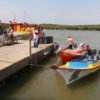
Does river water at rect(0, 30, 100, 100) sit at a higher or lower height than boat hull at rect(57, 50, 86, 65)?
lower

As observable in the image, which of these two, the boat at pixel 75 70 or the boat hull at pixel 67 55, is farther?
the boat hull at pixel 67 55

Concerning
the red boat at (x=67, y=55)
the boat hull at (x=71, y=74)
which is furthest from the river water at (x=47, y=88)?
the red boat at (x=67, y=55)

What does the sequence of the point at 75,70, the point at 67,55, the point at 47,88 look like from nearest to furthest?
the point at 75,70 < the point at 47,88 < the point at 67,55

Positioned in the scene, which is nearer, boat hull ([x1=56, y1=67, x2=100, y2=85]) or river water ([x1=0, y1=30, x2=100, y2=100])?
river water ([x1=0, y1=30, x2=100, y2=100])

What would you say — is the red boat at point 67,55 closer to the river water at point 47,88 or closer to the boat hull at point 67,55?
the boat hull at point 67,55

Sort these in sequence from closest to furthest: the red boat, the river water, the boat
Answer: the river water → the boat → the red boat

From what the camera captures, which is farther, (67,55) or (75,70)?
(67,55)

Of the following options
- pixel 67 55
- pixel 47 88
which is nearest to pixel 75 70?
pixel 47 88

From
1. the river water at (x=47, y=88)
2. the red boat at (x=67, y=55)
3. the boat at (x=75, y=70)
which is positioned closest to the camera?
the river water at (x=47, y=88)

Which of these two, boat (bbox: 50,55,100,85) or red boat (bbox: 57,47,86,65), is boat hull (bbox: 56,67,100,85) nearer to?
boat (bbox: 50,55,100,85)

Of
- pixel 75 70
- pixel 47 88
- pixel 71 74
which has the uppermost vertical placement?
pixel 75 70

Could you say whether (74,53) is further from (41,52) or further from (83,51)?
(41,52)

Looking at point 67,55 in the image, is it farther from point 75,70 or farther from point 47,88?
point 47,88

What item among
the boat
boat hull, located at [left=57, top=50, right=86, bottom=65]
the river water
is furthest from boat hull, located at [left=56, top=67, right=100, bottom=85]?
boat hull, located at [left=57, top=50, right=86, bottom=65]
